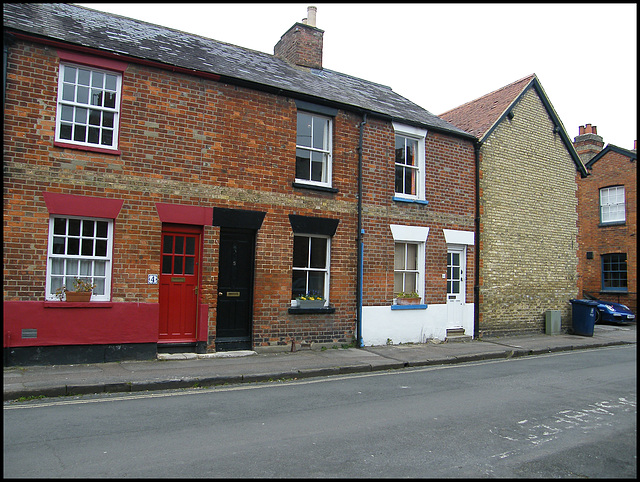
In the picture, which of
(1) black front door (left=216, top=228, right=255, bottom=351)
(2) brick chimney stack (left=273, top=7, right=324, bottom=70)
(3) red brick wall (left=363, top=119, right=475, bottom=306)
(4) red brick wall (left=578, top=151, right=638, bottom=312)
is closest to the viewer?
(1) black front door (left=216, top=228, right=255, bottom=351)

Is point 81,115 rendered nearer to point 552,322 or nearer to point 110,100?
point 110,100

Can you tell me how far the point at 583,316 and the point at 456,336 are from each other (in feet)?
17.6

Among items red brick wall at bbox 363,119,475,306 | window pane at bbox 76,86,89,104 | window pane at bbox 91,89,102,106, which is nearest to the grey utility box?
red brick wall at bbox 363,119,475,306

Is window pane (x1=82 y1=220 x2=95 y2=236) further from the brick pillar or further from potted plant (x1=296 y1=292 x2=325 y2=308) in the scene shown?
the brick pillar

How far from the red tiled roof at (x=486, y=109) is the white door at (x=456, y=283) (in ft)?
11.6

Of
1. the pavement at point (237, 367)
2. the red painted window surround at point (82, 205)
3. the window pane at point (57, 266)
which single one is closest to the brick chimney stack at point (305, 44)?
the red painted window surround at point (82, 205)

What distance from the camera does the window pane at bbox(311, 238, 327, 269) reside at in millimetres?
12267

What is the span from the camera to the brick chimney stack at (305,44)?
A: 50.5 ft

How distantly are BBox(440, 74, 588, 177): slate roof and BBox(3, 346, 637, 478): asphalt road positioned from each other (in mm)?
8943

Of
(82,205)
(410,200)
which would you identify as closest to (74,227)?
(82,205)

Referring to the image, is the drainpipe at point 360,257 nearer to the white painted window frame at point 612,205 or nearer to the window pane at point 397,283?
the window pane at point 397,283

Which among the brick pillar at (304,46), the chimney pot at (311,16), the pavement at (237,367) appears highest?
the chimney pot at (311,16)

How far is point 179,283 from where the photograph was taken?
10.6 m

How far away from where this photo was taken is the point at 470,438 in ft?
18.6
